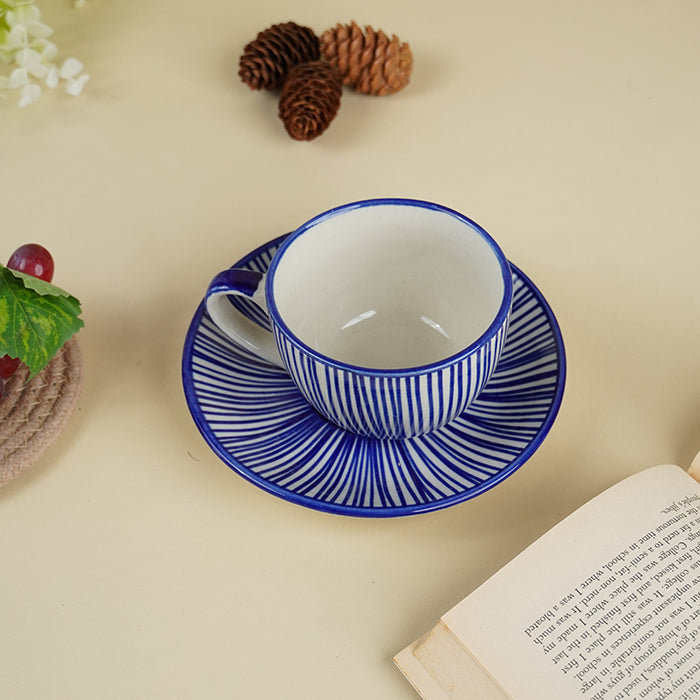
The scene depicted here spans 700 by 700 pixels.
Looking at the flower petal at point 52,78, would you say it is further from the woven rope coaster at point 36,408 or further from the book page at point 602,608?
the book page at point 602,608

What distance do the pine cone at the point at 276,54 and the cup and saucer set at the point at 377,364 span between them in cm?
25

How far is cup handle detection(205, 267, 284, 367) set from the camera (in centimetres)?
55

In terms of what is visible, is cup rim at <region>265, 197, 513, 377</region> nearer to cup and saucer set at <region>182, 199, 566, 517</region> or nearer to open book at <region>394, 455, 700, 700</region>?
cup and saucer set at <region>182, 199, 566, 517</region>

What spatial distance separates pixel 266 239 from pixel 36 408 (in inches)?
9.9

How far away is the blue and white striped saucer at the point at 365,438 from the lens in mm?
→ 516

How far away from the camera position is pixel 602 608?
0.46 meters

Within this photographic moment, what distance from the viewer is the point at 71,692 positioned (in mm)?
478

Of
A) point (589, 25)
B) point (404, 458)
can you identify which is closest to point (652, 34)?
point (589, 25)

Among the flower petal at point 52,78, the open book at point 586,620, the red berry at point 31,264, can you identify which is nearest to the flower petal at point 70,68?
the flower petal at point 52,78

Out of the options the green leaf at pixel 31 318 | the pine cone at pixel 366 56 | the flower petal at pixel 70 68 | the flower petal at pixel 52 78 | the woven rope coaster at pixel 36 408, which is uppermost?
the pine cone at pixel 366 56

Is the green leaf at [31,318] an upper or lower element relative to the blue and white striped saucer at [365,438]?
lower

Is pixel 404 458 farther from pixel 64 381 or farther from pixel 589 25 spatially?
pixel 589 25

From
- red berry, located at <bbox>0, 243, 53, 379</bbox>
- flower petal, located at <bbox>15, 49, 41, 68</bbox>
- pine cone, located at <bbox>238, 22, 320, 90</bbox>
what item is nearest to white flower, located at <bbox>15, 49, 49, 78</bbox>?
flower petal, located at <bbox>15, 49, 41, 68</bbox>

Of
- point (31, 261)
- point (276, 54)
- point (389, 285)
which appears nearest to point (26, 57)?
point (276, 54)
